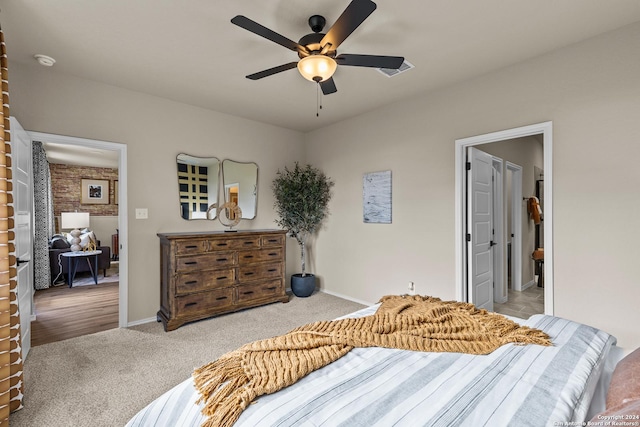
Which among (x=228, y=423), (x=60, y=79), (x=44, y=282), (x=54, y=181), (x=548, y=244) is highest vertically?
(x=60, y=79)

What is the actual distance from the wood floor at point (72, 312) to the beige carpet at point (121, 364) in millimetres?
287

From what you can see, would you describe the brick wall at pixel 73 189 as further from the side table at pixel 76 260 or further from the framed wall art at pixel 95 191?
the side table at pixel 76 260

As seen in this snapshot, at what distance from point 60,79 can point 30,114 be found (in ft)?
1.47

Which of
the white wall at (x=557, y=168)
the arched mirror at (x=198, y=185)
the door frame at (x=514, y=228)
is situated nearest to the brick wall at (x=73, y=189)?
the arched mirror at (x=198, y=185)

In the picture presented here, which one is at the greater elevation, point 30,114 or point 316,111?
point 316,111

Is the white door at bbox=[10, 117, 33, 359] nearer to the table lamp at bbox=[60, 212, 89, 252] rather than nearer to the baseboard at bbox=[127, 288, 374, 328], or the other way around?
the baseboard at bbox=[127, 288, 374, 328]

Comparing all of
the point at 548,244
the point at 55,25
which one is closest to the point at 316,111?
the point at 55,25

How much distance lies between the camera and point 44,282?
4.96m

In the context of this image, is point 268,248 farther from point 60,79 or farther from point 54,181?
point 54,181

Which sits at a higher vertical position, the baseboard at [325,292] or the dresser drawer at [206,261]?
the dresser drawer at [206,261]

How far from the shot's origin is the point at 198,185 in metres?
4.00

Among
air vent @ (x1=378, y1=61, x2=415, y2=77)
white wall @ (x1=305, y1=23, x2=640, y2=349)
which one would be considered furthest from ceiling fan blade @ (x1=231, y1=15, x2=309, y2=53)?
white wall @ (x1=305, y1=23, x2=640, y2=349)

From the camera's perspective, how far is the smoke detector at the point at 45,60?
267 cm

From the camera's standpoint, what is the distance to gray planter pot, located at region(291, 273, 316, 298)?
14.9 ft
